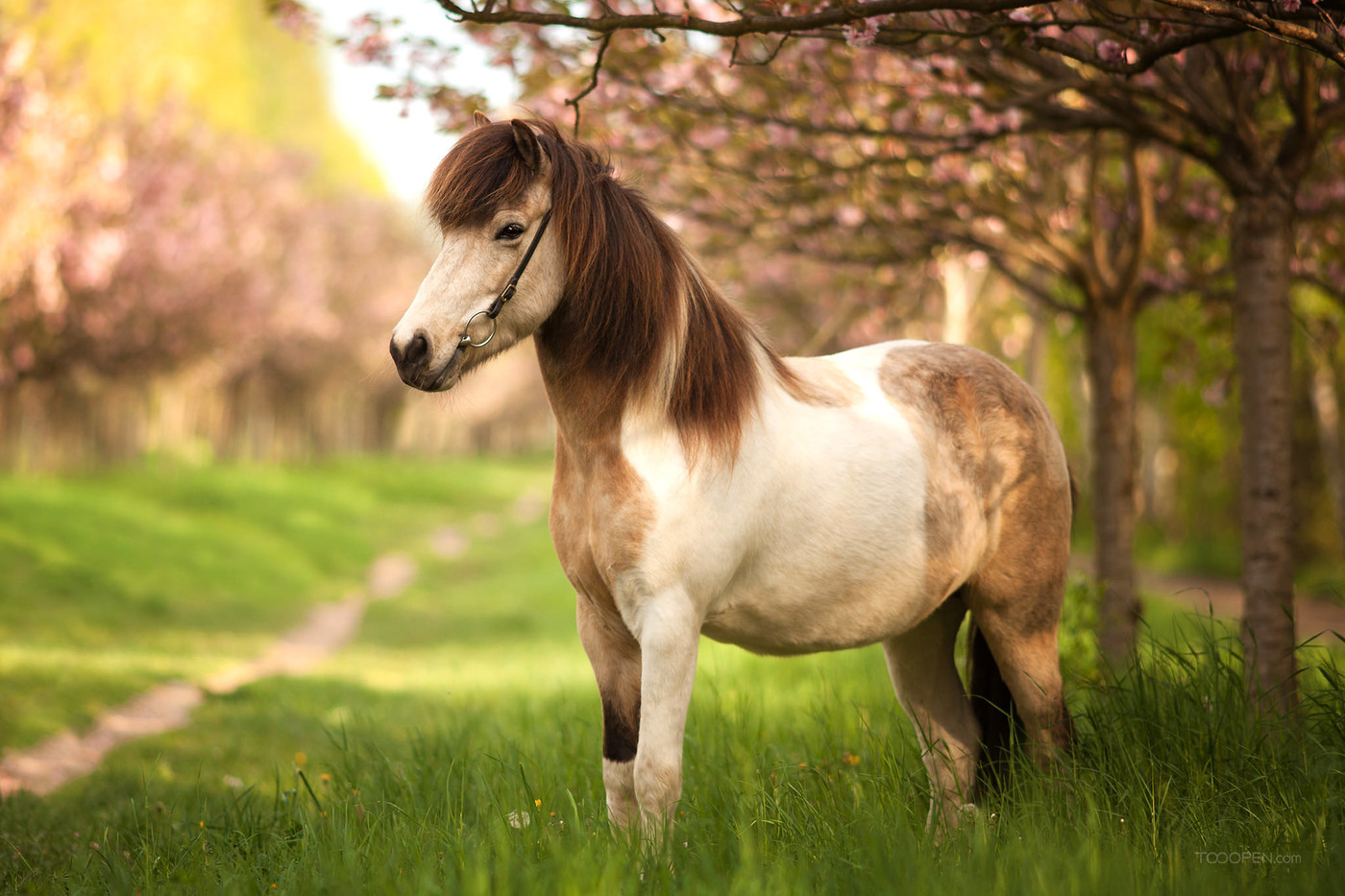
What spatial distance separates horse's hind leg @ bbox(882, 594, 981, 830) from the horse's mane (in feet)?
4.41

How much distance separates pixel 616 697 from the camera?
3248 mm

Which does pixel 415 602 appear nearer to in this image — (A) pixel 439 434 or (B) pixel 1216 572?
(B) pixel 1216 572

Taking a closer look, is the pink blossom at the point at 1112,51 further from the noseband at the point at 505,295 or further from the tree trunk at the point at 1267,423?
the noseband at the point at 505,295

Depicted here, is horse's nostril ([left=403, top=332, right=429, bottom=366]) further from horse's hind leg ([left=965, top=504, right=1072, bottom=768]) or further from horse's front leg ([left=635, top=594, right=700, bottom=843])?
horse's hind leg ([left=965, top=504, right=1072, bottom=768])

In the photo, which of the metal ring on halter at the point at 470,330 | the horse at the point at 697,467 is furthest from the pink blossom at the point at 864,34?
the metal ring on halter at the point at 470,330

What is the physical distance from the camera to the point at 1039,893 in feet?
7.88

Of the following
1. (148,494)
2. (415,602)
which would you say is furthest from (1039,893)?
(148,494)

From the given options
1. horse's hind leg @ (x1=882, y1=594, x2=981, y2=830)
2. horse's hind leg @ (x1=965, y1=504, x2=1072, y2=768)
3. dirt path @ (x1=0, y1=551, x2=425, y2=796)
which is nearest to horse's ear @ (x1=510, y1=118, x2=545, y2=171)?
horse's hind leg @ (x1=965, y1=504, x2=1072, y2=768)

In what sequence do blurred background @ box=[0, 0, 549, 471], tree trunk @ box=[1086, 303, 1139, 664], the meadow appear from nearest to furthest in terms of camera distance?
the meadow → tree trunk @ box=[1086, 303, 1139, 664] → blurred background @ box=[0, 0, 549, 471]

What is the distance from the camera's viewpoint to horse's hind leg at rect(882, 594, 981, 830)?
12.7 ft

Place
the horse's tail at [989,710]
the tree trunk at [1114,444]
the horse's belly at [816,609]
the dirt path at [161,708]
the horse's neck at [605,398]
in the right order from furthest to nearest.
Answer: the tree trunk at [1114,444] → the dirt path at [161,708] → the horse's tail at [989,710] → the horse's belly at [816,609] → the horse's neck at [605,398]

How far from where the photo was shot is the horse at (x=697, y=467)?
2967 mm

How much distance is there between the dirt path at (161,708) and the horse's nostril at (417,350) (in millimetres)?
3918

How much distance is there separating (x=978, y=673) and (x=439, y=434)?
49601 mm
